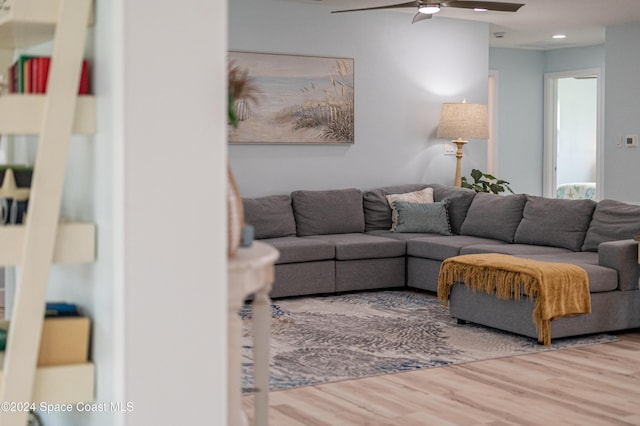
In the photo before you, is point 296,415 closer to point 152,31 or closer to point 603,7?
point 152,31

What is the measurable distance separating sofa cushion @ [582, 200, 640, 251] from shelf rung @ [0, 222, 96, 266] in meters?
4.60

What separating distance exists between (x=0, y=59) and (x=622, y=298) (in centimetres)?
407

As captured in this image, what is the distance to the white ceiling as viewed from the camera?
25.0 feet

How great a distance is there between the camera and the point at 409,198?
7.87m

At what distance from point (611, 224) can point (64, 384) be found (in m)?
4.78

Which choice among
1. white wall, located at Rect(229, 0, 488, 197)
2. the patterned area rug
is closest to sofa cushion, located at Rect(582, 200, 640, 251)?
the patterned area rug

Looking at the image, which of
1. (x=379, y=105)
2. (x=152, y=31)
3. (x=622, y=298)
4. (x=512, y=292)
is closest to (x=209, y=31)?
(x=152, y=31)


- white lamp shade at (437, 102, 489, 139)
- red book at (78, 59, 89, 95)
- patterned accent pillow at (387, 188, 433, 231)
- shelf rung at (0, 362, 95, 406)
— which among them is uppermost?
white lamp shade at (437, 102, 489, 139)

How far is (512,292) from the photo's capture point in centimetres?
535

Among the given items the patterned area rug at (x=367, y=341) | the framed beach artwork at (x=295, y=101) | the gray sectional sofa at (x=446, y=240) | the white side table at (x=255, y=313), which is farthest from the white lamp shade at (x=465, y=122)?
the white side table at (x=255, y=313)

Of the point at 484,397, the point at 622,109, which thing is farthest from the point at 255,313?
the point at 622,109

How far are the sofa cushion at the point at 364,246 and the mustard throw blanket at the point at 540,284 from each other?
155 cm

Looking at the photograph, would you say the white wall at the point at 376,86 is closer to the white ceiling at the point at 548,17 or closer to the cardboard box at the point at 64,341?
the white ceiling at the point at 548,17

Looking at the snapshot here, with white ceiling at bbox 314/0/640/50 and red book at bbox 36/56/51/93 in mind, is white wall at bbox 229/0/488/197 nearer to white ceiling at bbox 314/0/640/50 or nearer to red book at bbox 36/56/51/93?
white ceiling at bbox 314/0/640/50
